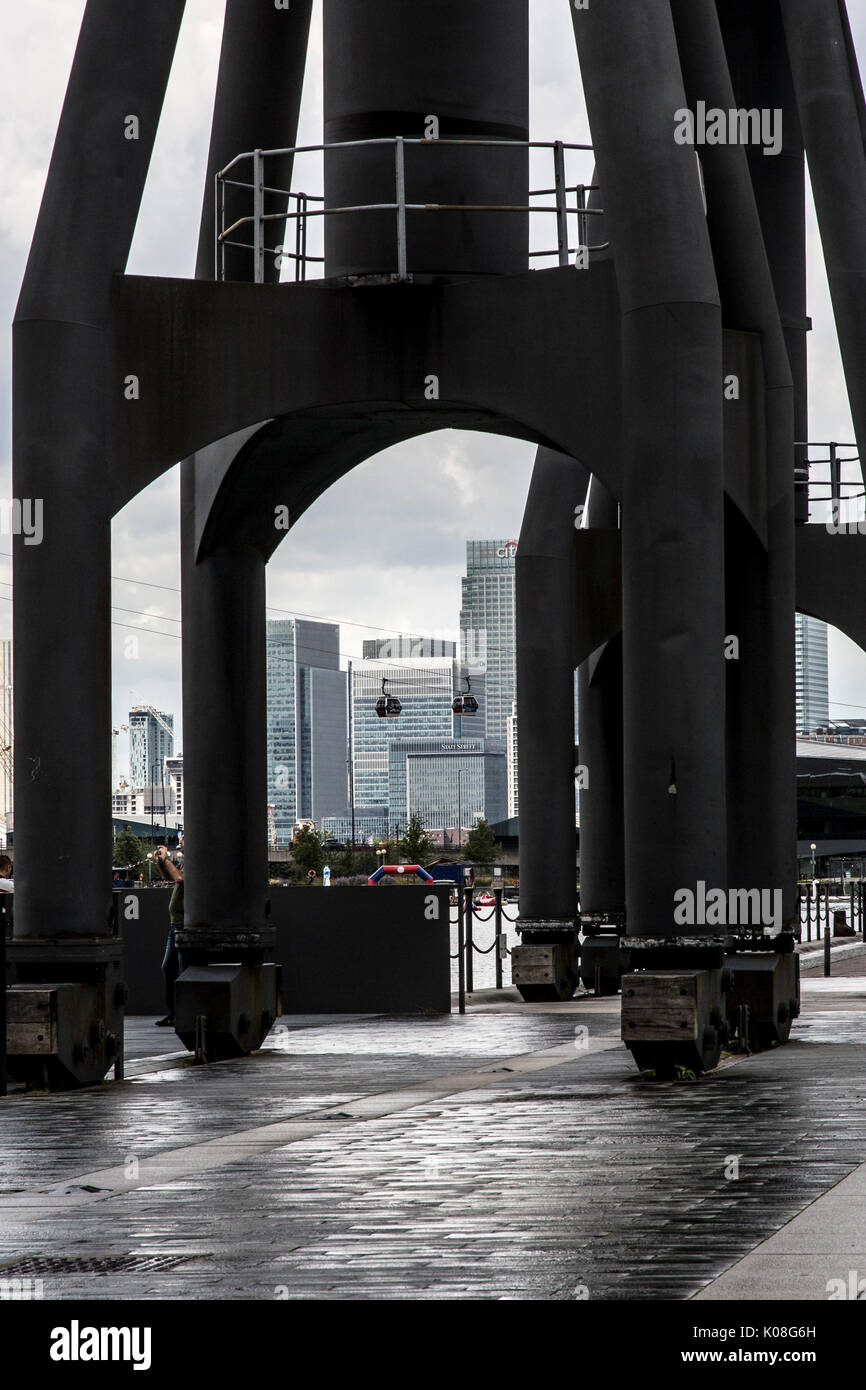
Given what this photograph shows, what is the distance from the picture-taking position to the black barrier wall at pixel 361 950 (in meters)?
22.5

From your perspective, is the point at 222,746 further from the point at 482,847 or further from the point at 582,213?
the point at 482,847

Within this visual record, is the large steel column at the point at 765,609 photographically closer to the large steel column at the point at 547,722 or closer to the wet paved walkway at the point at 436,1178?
the wet paved walkway at the point at 436,1178

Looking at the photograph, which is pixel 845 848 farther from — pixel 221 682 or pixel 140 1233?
pixel 140 1233

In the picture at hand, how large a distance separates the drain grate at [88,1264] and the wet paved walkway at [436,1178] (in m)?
0.02

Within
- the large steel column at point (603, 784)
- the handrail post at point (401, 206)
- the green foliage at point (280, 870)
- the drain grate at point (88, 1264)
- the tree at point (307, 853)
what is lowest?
the green foliage at point (280, 870)

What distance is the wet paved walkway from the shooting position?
6672mm

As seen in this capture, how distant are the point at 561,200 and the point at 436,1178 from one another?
444 inches

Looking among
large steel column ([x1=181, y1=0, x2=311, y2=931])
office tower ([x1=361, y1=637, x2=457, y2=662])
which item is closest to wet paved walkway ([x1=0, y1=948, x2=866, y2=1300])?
large steel column ([x1=181, y1=0, x2=311, y2=931])

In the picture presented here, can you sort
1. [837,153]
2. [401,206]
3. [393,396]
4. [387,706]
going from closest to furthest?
[401,206]
[393,396]
[837,153]
[387,706]

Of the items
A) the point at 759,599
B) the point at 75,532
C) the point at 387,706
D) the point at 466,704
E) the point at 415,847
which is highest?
the point at 387,706

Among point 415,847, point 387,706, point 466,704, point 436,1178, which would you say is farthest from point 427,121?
point 415,847

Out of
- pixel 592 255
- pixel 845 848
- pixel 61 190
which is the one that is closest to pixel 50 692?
pixel 61 190

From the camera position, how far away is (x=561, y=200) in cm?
1766

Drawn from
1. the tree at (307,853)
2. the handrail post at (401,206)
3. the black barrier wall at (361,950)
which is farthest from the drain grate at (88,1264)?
the tree at (307,853)
